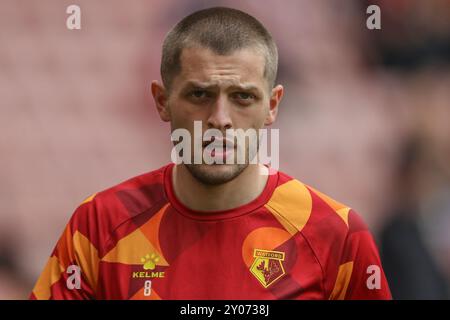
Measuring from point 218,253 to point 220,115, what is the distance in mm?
569

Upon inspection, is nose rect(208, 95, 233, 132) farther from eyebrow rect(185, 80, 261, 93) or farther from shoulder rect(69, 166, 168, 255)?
shoulder rect(69, 166, 168, 255)

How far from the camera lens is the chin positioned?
10.5 ft

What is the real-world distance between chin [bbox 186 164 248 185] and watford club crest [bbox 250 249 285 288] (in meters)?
0.34

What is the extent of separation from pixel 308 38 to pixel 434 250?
5.49 ft

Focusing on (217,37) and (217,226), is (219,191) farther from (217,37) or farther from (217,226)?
(217,37)

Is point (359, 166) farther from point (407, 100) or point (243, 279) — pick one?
point (243, 279)

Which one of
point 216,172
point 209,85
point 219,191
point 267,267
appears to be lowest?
point 267,267

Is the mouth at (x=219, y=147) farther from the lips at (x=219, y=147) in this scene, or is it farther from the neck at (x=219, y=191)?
the neck at (x=219, y=191)

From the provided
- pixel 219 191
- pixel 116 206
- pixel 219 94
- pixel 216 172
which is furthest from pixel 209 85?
pixel 116 206

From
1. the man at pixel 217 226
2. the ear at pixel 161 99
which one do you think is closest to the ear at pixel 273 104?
the man at pixel 217 226

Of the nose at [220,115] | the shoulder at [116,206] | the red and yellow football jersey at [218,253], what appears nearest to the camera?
the nose at [220,115]

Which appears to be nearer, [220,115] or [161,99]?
[220,115]

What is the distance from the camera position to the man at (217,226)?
3229mm

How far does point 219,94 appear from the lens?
3.20m
